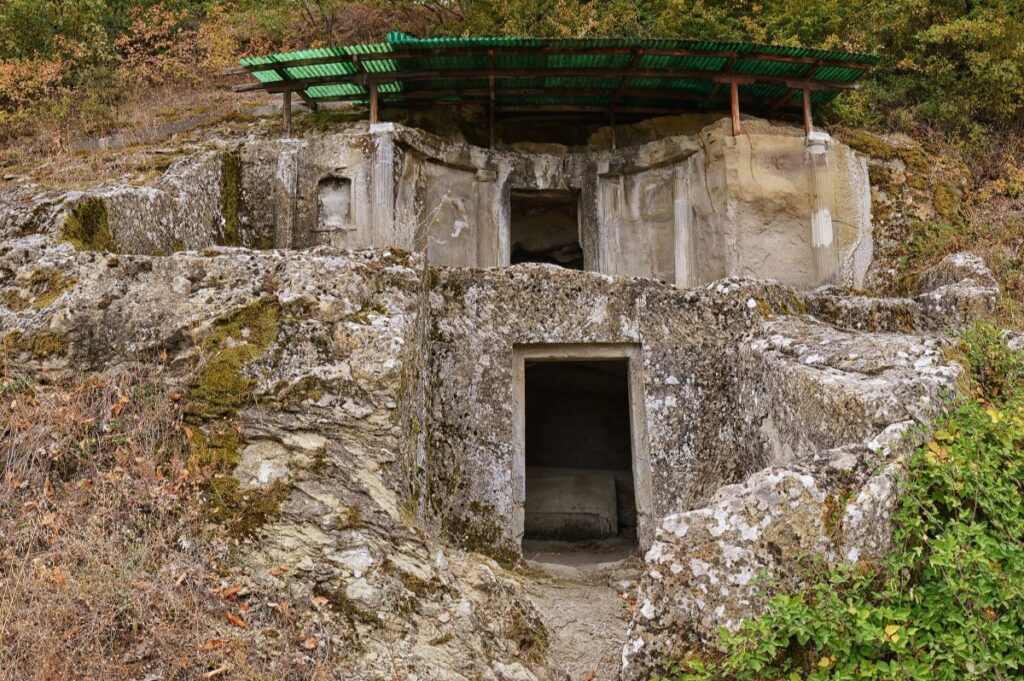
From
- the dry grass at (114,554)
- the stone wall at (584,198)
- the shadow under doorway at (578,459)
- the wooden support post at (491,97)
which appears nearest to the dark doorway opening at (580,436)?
the shadow under doorway at (578,459)

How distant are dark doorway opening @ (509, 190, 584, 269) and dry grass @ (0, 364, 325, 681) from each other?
29.1 feet

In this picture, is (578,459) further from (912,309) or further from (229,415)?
(229,415)

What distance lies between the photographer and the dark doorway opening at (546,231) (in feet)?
44.2

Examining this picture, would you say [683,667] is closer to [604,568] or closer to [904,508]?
[904,508]

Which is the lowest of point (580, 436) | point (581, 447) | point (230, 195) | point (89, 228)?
point (581, 447)

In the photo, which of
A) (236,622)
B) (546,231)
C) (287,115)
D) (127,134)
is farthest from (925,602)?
(127,134)

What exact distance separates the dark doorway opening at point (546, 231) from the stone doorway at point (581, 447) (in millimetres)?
2280

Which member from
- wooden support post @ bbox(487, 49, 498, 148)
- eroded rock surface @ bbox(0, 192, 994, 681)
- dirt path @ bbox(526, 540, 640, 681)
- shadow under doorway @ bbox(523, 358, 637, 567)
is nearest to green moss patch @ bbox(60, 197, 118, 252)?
eroded rock surface @ bbox(0, 192, 994, 681)

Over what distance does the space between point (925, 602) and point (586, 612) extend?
9.13ft

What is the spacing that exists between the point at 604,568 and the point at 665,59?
21.9 feet

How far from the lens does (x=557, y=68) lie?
10547 millimetres

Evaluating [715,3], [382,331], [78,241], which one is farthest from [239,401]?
[715,3]

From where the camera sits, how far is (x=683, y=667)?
3939 millimetres

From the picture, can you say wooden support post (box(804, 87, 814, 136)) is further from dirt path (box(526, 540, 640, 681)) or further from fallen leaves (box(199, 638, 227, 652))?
fallen leaves (box(199, 638, 227, 652))
